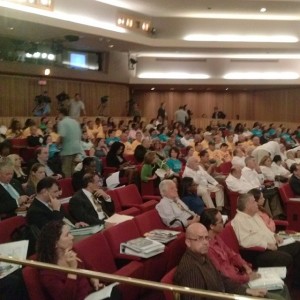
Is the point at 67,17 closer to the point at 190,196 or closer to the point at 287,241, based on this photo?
the point at 190,196

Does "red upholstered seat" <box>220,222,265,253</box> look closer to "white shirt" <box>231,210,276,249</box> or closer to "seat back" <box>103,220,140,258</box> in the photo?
"white shirt" <box>231,210,276,249</box>

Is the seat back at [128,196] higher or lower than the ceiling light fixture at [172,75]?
lower

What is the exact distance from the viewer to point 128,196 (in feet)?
21.3

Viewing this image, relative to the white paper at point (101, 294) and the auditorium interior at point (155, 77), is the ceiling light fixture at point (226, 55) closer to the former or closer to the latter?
the auditorium interior at point (155, 77)

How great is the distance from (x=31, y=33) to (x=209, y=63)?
899 centimetres

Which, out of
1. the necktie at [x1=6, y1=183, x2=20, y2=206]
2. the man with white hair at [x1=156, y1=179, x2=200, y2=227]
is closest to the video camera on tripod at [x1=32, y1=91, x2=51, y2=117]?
the necktie at [x1=6, y1=183, x2=20, y2=206]

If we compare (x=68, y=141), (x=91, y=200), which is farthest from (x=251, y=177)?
(x=91, y=200)

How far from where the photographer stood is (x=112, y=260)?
4.07m

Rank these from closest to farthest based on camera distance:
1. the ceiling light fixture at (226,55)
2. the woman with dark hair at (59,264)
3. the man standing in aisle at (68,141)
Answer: the woman with dark hair at (59,264), the man standing in aisle at (68,141), the ceiling light fixture at (226,55)

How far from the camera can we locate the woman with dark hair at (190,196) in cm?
622

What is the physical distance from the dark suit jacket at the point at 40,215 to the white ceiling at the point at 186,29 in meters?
8.15

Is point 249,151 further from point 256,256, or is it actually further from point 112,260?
point 112,260

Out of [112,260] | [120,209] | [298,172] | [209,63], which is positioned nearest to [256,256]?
[112,260]

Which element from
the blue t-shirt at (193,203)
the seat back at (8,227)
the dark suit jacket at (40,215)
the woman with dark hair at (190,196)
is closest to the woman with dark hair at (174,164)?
the woman with dark hair at (190,196)
